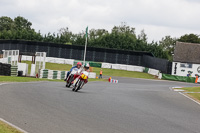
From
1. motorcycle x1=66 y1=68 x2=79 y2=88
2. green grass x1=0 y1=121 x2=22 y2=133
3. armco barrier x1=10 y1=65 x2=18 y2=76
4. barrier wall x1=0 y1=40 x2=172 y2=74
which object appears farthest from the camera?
barrier wall x1=0 y1=40 x2=172 y2=74

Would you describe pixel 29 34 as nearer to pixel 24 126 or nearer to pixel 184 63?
pixel 184 63

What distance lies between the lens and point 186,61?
7269cm

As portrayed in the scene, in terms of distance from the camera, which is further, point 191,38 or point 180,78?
point 191,38

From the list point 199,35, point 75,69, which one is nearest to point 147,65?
point 199,35

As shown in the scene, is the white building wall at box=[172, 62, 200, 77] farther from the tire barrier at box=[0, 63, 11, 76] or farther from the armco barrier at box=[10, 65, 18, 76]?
the tire barrier at box=[0, 63, 11, 76]

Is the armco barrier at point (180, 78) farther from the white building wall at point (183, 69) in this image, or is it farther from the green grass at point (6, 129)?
the green grass at point (6, 129)

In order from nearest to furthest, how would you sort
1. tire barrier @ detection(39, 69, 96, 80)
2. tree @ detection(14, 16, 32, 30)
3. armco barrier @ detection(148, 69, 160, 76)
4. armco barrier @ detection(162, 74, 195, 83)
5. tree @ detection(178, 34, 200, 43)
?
tire barrier @ detection(39, 69, 96, 80) → armco barrier @ detection(162, 74, 195, 83) → armco barrier @ detection(148, 69, 160, 76) → tree @ detection(178, 34, 200, 43) → tree @ detection(14, 16, 32, 30)

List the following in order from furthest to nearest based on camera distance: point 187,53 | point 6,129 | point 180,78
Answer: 1. point 187,53
2. point 180,78
3. point 6,129

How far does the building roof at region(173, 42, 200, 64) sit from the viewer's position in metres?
72.9

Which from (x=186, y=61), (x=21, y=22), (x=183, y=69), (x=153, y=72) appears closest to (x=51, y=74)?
(x=153, y=72)

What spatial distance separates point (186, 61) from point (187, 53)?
2.81m

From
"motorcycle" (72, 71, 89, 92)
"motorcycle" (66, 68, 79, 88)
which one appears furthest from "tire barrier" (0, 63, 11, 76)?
"motorcycle" (72, 71, 89, 92)

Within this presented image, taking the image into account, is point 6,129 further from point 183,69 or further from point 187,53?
point 187,53

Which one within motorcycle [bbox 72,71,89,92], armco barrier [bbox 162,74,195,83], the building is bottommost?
A: armco barrier [bbox 162,74,195,83]
